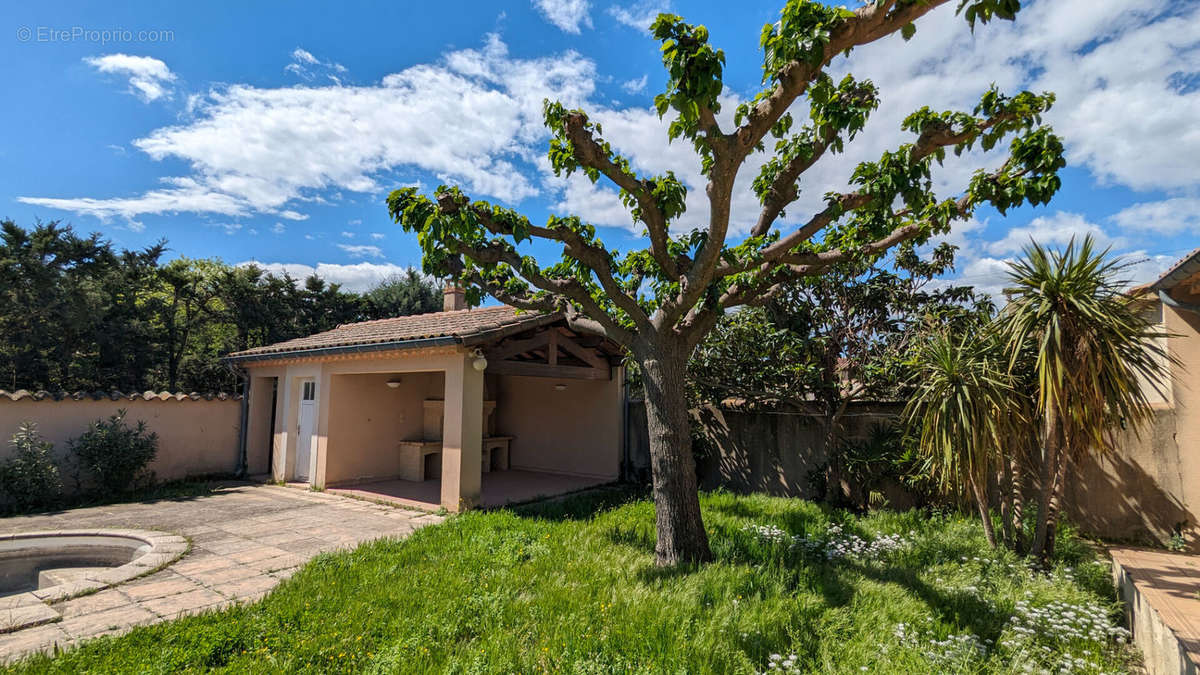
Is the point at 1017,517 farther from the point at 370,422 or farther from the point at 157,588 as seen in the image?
the point at 370,422

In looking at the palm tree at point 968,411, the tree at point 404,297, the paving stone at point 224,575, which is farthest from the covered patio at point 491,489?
the tree at point 404,297

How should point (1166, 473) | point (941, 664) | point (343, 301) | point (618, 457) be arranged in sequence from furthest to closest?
point (343, 301), point (618, 457), point (1166, 473), point (941, 664)

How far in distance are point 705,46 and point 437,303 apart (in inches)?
1197

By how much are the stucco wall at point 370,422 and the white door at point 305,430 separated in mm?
843

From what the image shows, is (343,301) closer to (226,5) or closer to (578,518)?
(226,5)

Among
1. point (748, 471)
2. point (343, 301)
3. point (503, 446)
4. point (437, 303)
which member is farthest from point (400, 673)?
point (437, 303)

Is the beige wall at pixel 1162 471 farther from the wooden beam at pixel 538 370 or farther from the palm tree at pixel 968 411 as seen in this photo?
the wooden beam at pixel 538 370

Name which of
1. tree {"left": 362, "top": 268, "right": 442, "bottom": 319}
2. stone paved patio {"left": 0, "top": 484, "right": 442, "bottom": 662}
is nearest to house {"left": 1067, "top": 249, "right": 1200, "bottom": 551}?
stone paved patio {"left": 0, "top": 484, "right": 442, "bottom": 662}

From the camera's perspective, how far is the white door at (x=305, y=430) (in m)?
12.2

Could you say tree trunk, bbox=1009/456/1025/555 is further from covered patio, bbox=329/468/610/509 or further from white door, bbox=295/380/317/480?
white door, bbox=295/380/317/480

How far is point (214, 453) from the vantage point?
13156 millimetres

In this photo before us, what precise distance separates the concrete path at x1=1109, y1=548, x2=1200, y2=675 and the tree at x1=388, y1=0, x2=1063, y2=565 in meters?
3.65

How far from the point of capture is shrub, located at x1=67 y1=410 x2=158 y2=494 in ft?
34.8

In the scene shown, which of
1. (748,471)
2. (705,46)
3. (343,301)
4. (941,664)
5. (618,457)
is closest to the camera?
(941,664)
